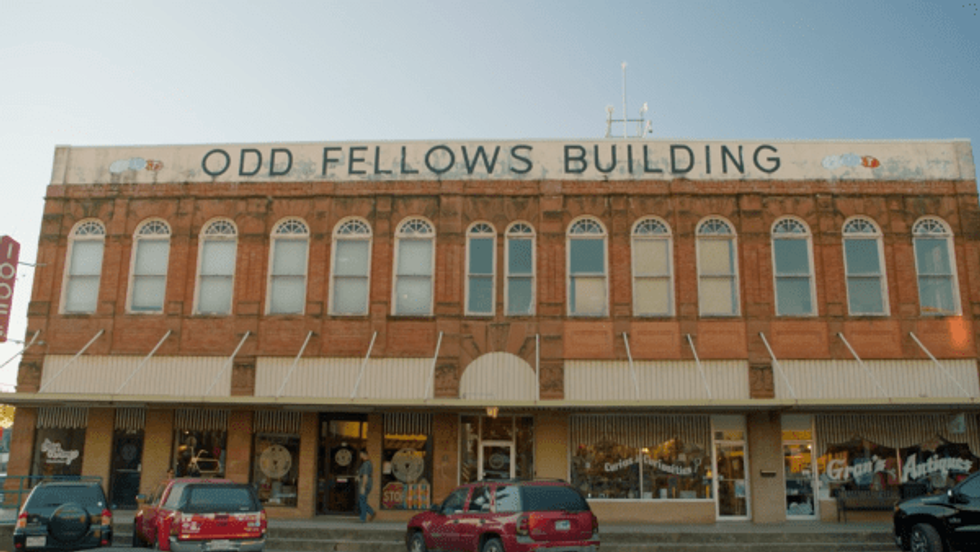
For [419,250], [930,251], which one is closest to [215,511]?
[419,250]

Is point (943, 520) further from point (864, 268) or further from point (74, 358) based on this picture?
point (74, 358)

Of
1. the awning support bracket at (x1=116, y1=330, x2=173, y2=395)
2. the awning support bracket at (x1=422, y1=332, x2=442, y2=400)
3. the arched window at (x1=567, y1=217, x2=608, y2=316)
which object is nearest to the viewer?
the awning support bracket at (x1=422, y1=332, x2=442, y2=400)

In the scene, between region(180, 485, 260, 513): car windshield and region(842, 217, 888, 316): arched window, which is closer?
region(180, 485, 260, 513): car windshield

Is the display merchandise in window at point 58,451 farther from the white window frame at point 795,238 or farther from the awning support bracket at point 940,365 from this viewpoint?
the awning support bracket at point 940,365

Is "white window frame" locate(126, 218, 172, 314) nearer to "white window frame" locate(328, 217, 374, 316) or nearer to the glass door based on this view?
"white window frame" locate(328, 217, 374, 316)

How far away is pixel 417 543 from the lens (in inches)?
625

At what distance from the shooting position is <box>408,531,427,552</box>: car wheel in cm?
1570

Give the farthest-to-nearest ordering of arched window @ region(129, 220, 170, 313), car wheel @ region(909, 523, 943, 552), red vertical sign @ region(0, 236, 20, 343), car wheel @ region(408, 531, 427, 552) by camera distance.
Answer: arched window @ region(129, 220, 170, 313)
red vertical sign @ region(0, 236, 20, 343)
car wheel @ region(408, 531, 427, 552)
car wheel @ region(909, 523, 943, 552)

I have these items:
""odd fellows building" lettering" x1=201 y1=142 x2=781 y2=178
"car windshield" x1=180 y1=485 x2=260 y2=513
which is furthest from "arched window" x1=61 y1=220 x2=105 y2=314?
"car windshield" x1=180 y1=485 x2=260 y2=513

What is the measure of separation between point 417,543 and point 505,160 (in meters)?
11.3

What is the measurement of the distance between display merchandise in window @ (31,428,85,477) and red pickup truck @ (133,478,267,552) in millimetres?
8740

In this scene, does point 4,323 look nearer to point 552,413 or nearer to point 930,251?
point 552,413

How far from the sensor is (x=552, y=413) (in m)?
21.4

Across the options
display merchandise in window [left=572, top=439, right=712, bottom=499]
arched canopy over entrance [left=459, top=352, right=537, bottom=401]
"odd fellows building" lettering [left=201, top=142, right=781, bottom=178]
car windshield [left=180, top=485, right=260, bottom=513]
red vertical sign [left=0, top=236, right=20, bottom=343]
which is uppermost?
"odd fellows building" lettering [left=201, top=142, right=781, bottom=178]
